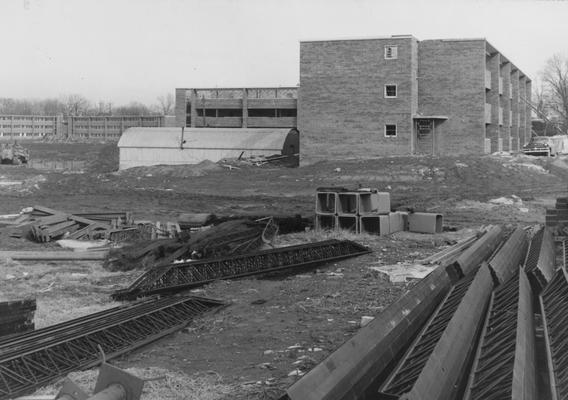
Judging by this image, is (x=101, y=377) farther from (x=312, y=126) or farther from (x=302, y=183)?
(x=312, y=126)

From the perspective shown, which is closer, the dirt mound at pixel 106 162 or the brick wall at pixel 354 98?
the brick wall at pixel 354 98

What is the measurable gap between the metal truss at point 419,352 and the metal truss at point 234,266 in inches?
171

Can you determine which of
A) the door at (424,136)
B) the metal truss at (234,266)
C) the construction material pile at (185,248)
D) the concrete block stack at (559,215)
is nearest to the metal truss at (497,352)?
the metal truss at (234,266)

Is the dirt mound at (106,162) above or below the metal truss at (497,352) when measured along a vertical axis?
above

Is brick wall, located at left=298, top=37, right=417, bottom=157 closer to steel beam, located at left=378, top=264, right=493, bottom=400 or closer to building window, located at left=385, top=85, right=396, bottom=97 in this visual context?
building window, located at left=385, top=85, right=396, bottom=97

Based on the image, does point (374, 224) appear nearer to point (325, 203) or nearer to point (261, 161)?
point (325, 203)

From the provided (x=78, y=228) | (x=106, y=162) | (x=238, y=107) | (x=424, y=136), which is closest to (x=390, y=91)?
(x=424, y=136)

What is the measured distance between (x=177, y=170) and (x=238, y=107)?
1898 cm

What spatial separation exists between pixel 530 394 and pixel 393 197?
23.4 m

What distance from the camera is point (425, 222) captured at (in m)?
16.5

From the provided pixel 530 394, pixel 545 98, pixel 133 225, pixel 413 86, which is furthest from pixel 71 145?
pixel 530 394

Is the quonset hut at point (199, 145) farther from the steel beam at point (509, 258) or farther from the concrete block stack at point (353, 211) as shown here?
the steel beam at point (509, 258)

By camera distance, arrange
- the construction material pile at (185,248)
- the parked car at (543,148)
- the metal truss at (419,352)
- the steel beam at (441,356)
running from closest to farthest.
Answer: the steel beam at (441,356) → the metal truss at (419,352) → the construction material pile at (185,248) → the parked car at (543,148)

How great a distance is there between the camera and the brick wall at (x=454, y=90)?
134 ft
